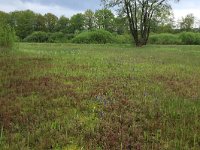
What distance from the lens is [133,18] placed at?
44.0 metres

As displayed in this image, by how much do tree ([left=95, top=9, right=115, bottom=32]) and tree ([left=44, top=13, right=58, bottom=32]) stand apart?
42.9 ft

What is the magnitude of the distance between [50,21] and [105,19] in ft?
57.6

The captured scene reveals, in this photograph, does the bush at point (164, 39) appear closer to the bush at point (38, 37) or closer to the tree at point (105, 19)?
the bush at point (38, 37)

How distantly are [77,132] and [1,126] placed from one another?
1.52 meters

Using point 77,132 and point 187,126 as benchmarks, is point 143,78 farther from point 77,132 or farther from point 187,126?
point 77,132

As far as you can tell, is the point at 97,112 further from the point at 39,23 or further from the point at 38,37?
the point at 39,23

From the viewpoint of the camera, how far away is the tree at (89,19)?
103 metres

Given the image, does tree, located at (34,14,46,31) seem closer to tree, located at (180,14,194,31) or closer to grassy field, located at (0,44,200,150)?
tree, located at (180,14,194,31)

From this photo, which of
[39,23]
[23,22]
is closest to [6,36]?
[23,22]

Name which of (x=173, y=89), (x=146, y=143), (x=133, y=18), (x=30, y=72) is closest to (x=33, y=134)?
(x=146, y=143)

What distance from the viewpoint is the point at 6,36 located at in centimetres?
2014

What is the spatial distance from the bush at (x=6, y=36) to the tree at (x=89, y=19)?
83.0m

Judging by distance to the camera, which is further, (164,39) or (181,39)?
(181,39)

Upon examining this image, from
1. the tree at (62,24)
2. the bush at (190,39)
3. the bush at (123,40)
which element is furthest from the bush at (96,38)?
the tree at (62,24)
